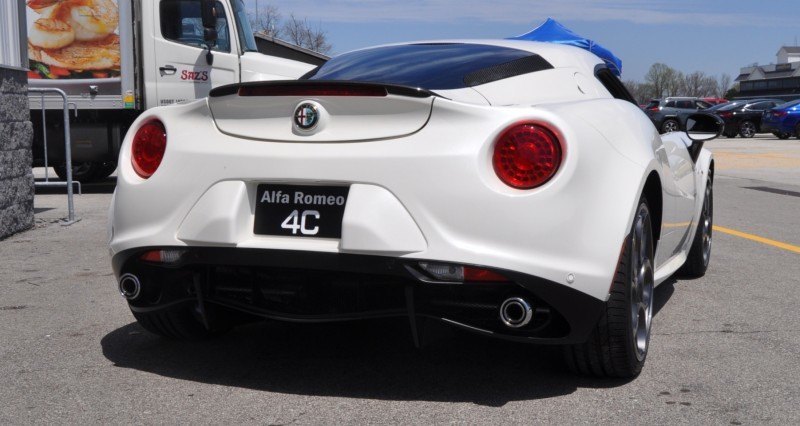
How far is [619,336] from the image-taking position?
3691 millimetres

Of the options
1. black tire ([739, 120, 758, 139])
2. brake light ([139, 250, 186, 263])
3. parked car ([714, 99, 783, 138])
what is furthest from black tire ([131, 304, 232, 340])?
black tire ([739, 120, 758, 139])

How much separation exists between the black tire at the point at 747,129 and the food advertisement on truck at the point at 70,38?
28.5 m

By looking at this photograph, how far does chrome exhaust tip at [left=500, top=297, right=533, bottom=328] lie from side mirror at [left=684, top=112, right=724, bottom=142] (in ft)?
8.01

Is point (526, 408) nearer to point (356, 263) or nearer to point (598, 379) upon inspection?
point (598, 379)

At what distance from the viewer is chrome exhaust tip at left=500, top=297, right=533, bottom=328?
11.2ft

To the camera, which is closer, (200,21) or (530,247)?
(530,247)

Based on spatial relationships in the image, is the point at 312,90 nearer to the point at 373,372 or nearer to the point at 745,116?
the point at 373,372

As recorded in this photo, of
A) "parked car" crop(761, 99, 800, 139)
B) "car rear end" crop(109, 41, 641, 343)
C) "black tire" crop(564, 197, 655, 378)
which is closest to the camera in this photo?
"car rear end" crop(109, 41, 641, 343)

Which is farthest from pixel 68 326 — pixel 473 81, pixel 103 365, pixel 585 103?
pixel 585 103

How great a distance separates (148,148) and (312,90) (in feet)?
2.45

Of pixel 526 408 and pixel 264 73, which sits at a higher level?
pixel 264 73

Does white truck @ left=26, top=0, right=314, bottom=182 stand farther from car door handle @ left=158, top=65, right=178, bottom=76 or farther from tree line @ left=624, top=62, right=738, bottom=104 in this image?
tree line @ left=624, top=62, right=738, bottom=104

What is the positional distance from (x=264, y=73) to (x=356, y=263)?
349 inches

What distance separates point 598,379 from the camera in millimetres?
3889
